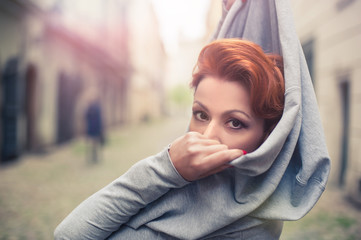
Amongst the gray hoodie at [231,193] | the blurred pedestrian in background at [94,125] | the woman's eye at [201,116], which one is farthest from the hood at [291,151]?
the blurred pedestrian in background at [94,125]

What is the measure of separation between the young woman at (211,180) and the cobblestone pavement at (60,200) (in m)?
0.42

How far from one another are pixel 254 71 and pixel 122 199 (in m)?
0.51

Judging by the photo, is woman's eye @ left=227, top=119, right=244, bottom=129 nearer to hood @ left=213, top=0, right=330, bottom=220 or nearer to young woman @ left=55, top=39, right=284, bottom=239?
young woman @ left=55, top=39, right=284, bottom=239

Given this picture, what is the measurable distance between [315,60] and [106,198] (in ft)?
14.6

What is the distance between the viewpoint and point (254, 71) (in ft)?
2.75

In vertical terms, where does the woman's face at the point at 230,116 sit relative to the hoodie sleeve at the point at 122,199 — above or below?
above

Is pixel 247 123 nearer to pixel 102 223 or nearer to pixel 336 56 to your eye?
pixel 102 223

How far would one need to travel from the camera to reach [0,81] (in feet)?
16.4

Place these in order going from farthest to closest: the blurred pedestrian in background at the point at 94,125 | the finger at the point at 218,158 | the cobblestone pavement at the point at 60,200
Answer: the blurred pedestrian in background at the point at 94,125 → the cobblestone pavement at the point at 60,200 → the finger at the point at 218,158

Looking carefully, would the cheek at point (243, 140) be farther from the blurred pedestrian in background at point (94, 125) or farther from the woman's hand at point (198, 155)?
the blurred pedestrian in background at point (94, 125)

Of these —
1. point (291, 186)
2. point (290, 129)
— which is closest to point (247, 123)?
point (290, 129)

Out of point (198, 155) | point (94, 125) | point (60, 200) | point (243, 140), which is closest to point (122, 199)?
point (198, 155)

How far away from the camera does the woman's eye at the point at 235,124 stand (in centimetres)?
86

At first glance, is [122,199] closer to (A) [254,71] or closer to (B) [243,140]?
(B) [243,140]
